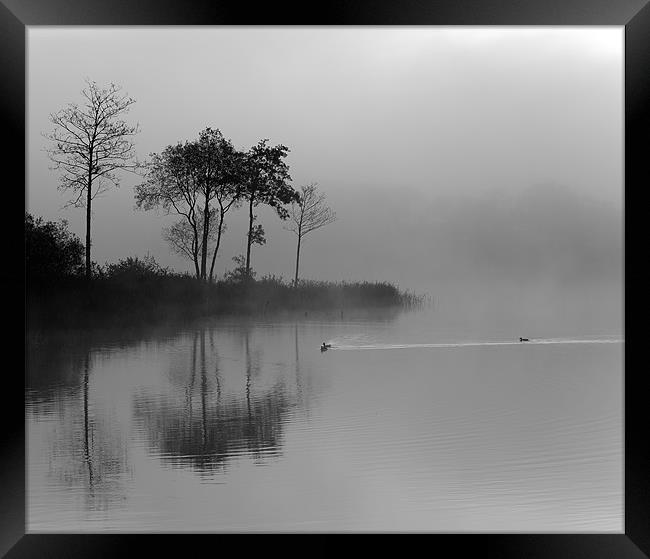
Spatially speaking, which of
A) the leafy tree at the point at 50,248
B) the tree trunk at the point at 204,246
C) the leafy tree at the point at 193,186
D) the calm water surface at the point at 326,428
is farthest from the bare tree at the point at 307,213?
the leafy tree at the point at 50,248

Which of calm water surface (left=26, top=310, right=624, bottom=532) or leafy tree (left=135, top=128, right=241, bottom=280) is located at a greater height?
leafy tree (left=135, top=128, right=241, bottom=280)

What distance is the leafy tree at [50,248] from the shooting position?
6.71 metres

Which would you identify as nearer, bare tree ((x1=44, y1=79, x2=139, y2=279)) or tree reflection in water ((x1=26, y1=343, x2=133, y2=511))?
tree reflection in water ((x1=26, y1=343, x2=133, y2=511))

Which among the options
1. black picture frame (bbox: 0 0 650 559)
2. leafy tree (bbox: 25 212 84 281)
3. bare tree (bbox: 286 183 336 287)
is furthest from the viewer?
bare tree (bbox: 286 183 336 287)

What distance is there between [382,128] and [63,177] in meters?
3.21

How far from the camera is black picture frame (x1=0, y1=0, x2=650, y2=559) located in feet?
8.60

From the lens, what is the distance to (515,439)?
6.55 meters

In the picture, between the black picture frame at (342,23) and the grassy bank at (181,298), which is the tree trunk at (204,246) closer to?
the grassy bank at (181,298)

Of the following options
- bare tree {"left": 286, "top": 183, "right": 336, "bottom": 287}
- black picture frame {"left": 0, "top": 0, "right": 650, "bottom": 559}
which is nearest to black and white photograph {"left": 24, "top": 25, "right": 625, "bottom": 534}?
bare tree {"left": 286, "top": 183, "right": 336, "bottom": 287}

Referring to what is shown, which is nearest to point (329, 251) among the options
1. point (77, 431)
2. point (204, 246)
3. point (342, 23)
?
point (204, 246)

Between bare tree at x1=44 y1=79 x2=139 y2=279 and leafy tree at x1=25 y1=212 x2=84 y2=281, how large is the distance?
0.17m

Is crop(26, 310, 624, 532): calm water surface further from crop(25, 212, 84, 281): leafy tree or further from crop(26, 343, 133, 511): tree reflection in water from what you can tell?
crop(25, 212, 84, 281): leafy tree

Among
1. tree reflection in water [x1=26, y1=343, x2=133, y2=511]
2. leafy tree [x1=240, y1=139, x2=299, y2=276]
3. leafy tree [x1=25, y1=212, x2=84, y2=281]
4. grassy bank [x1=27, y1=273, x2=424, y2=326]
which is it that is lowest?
tree reflection in water [x1=26, y1=343, x2=133, y2=511]

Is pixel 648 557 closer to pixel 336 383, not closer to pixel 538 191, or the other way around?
pixel 336 383
